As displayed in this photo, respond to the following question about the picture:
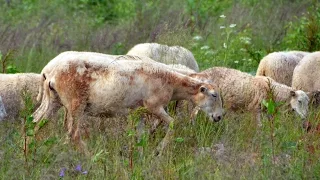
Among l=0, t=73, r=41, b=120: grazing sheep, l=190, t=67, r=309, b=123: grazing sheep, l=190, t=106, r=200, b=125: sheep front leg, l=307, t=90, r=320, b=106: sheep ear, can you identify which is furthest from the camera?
l=307, t=90, r=320, b=106: sheep ear

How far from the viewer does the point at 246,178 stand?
7.66m

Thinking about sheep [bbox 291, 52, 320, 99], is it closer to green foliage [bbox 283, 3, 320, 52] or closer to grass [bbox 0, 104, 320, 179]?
green foliage [bbox 283, 3, 320, 52]

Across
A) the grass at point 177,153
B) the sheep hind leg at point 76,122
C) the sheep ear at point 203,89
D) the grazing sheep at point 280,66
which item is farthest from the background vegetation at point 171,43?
the grazing sheep at point 280,66

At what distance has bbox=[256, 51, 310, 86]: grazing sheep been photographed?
13.1m

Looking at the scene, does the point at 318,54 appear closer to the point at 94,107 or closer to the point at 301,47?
the point at 301,47

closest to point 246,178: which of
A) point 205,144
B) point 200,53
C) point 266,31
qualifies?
point 205,144

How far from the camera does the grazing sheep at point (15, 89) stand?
10922 millimetres

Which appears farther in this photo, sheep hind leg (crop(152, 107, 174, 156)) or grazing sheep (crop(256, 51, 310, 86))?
grazing sheep (crop(256, 51, 310, 86))

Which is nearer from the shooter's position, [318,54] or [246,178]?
[246,178]

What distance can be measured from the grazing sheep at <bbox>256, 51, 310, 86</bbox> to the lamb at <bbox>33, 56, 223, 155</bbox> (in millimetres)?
3791

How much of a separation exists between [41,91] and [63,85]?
2.07ft

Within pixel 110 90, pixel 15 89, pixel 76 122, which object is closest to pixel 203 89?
pixel 110 90

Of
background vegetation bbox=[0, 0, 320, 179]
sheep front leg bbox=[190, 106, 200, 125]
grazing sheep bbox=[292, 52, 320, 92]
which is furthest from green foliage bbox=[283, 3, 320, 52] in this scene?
sheep front leg bbox=[190, 106, 200, 125]

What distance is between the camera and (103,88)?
920cm
